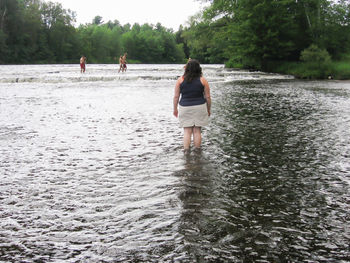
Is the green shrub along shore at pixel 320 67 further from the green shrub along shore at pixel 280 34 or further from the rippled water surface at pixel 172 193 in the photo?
the rippled water surface at pixel 172 193

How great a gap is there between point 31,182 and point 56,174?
0.53 m

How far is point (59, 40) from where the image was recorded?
116312 mm

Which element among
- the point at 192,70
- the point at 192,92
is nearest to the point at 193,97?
the point at 192,92

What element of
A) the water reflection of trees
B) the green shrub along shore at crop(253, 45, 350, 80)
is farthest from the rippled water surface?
the green shrub along shore at crop(253, 45, 350, 80)

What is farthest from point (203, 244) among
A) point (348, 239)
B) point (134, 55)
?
point (134, 55)

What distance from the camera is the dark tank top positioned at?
752cm

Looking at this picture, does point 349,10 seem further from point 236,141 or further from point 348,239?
point 348,239

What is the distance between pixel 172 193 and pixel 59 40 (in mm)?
121519

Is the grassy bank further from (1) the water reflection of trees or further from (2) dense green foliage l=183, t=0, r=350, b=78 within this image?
(1) the water reflection of trees

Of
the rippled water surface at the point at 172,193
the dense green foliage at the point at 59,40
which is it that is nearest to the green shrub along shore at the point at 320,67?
the rippled water surface at the point at 172,193

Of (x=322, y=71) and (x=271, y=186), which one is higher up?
(x=322, y=71)

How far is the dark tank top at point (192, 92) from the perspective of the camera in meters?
7.52

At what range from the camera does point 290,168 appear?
22.1 feet

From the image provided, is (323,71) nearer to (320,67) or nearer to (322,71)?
(322,71)
